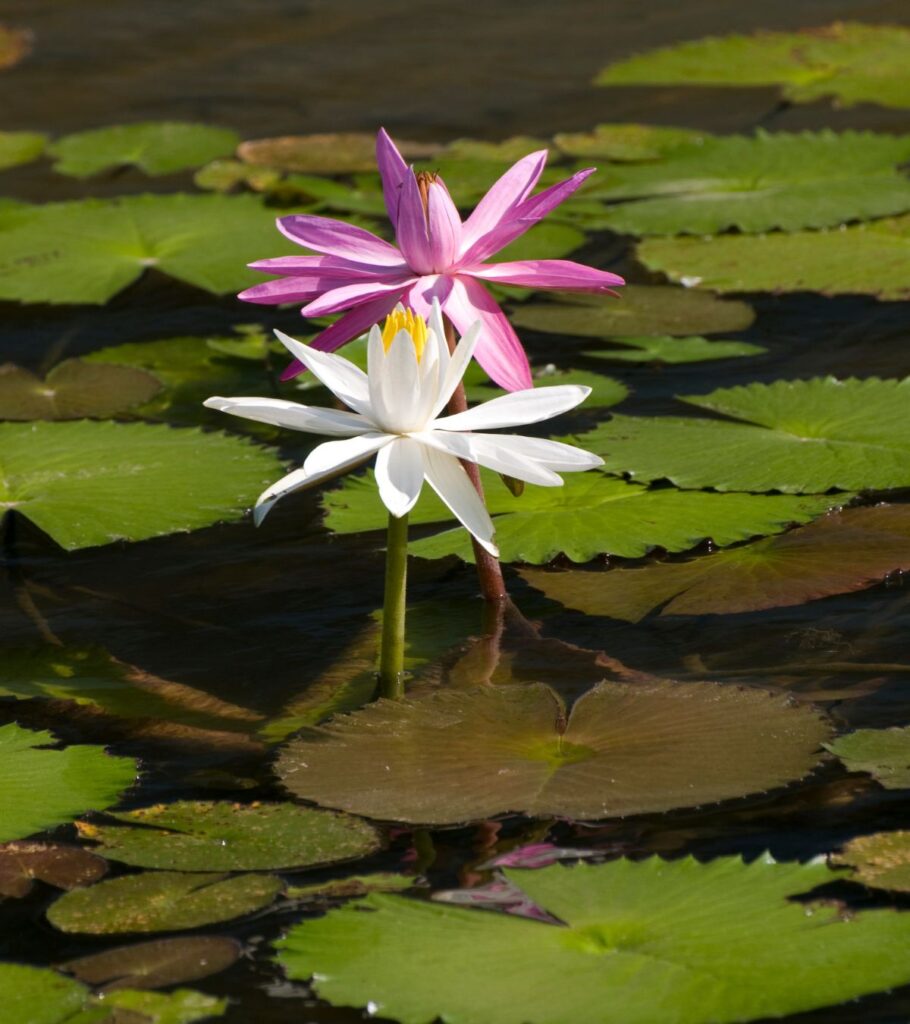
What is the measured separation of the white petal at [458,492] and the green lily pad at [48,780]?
0.44 metres

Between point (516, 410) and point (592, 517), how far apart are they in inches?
22.9

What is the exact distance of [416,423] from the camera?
4.68 ft

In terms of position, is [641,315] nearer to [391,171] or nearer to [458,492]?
[391,171]

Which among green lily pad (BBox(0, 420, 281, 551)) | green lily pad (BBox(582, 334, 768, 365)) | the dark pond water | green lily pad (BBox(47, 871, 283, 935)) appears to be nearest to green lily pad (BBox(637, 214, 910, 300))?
the dark pond water

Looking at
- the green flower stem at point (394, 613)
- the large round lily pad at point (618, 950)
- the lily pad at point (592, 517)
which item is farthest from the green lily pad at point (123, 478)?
the large round lily pad at point (618, 950)

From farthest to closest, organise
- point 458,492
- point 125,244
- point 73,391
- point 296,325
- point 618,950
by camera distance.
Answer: point 125,244 → point 296,325 → point 73,391 → point 458,492 → point 618,950

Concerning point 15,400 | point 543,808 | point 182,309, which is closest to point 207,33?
point 182,309

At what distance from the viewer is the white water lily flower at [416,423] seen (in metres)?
1.38

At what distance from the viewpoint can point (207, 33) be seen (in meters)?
5.41

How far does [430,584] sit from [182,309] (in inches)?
59.2

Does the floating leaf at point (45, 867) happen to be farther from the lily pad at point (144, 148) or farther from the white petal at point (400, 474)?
the lily pad at point (144, 148)

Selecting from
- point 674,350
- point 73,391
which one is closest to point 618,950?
point 674,350

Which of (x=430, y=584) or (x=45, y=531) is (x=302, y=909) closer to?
(x=430, y=584)

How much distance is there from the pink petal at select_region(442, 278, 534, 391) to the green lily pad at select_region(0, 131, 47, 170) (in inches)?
116
